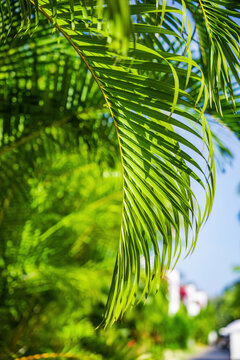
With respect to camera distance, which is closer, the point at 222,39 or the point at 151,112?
the point at 151,112

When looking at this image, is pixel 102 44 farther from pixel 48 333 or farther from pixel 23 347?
pixel 48 333

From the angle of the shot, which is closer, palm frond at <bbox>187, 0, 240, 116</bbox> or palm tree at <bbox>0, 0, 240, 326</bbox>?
palm tree at <bbox>0, 0, 240, 326</bbox>

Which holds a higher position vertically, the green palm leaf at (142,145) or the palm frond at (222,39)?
the palm frond at (222,39)

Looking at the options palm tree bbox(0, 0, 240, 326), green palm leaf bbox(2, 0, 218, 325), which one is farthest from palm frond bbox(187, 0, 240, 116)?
green palm leaf bbox(2, 0, 218, 325)

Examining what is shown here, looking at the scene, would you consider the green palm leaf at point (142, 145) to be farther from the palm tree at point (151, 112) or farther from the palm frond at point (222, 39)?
the palm frond at point (222, 39)

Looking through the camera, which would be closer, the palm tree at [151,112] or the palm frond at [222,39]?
the palm tree at [151,112]

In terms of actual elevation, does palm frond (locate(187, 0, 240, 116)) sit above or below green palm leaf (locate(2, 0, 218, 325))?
above

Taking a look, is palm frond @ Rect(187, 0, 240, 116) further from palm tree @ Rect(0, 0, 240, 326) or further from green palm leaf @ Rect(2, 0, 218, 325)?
green palm leaf @ Rect(2, 0, 218, 325)

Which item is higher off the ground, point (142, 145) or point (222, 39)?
point (222, 39)

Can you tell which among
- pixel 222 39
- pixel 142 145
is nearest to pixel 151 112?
pixel 142 145

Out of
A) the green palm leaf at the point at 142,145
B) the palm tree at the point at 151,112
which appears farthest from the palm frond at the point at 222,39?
the green palm leaf at the point at 142,145

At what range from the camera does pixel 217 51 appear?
1203mm

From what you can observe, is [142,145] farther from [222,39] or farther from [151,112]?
[222,39]

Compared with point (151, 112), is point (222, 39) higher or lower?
higher
